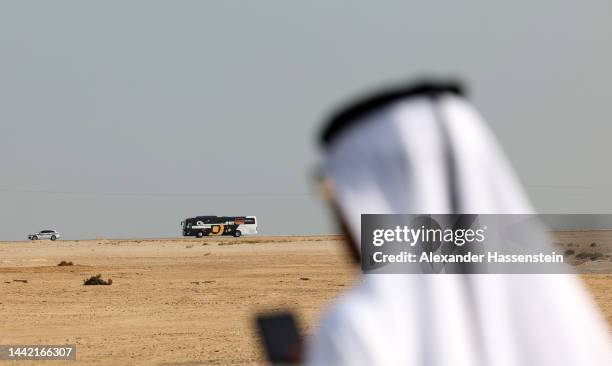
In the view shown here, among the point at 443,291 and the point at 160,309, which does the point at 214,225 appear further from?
the point at 443,291

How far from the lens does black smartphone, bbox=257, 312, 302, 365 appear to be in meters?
1.75

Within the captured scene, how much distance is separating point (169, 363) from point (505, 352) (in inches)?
442

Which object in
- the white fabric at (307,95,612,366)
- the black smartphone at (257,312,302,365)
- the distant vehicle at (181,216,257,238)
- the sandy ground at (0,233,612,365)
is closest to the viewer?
the white fabric at (307,95,612,366)

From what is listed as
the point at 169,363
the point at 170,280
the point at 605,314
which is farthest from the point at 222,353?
the point at 170,280

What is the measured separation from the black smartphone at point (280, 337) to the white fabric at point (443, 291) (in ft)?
0.46

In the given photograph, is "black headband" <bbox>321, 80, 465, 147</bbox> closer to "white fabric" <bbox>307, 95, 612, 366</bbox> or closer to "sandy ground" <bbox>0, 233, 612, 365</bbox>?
"white fabric" <bbox>307, 95, 612, 366</bbox>

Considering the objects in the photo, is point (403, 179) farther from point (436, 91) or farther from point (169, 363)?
point (169, 363)

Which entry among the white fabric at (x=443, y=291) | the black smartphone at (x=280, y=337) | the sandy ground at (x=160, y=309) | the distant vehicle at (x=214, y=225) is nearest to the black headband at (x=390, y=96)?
the white fabric at (x=443, y=291)

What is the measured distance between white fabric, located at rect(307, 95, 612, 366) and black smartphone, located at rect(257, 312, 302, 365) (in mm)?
140

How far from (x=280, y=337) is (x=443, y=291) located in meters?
0.35

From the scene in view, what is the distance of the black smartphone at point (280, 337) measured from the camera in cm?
175

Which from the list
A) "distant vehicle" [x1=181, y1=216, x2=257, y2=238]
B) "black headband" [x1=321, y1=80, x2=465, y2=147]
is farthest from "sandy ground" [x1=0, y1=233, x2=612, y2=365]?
"distant vehicle" [x1=181, y1=216, x2=257, y2=238]

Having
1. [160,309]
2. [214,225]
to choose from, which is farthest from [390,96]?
[214,225]

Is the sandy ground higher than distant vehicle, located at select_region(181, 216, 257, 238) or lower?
lower
